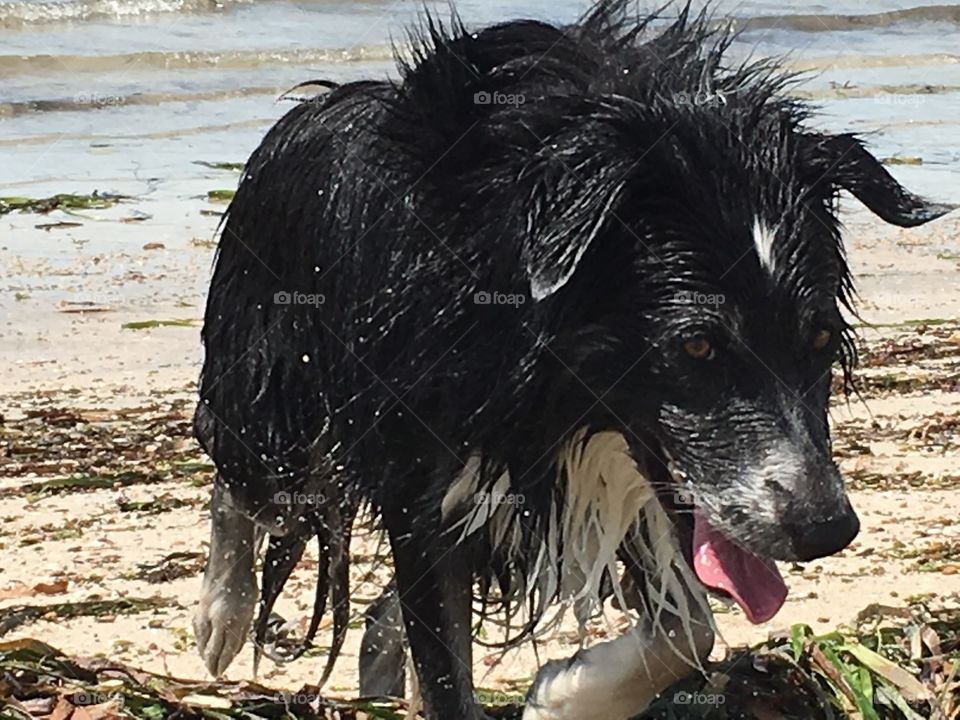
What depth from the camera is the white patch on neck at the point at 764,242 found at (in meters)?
3.22

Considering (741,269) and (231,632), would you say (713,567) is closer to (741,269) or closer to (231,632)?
(741,269)

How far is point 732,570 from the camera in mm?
3436

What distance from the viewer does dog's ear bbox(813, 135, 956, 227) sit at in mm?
3529

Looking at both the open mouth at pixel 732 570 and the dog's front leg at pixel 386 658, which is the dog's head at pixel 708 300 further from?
the dog's front leg at pixel 386 658

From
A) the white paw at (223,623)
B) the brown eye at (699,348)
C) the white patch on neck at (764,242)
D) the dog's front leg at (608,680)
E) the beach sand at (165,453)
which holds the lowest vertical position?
the beach sand at (165,453)

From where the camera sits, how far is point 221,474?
4.55 meters

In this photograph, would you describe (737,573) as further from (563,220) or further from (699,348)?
(563,220)

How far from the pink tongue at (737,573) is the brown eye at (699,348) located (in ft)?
1.15

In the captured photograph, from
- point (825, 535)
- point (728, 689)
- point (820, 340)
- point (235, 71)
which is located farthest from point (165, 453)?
point (235, 71)

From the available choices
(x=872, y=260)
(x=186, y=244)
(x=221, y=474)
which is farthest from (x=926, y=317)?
(x=221, y=474)

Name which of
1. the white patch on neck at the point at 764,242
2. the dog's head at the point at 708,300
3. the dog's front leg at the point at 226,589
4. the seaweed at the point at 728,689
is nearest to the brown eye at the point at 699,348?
the dog's head at the point at 708,300

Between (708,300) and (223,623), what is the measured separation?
186 cm

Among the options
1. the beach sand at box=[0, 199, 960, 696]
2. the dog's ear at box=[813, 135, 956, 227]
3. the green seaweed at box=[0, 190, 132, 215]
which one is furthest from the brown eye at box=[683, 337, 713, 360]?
the green seaweed at box=[0, 190, 132, 215]

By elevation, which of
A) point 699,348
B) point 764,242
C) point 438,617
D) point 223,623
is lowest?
point 223,623
